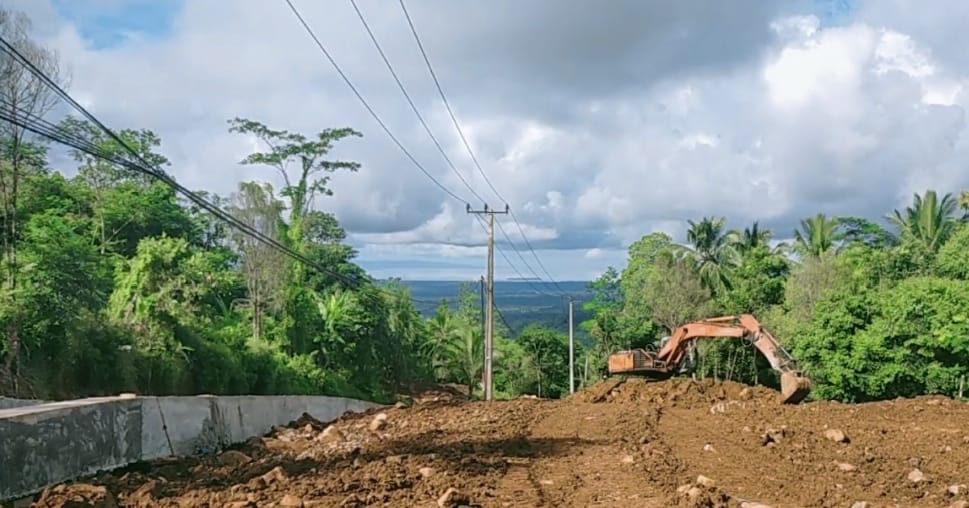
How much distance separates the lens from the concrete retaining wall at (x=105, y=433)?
8.16m

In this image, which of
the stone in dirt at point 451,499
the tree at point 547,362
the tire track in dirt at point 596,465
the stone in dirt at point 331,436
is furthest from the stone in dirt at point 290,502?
the tree at point 547,362

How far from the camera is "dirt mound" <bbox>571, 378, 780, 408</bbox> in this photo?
68.7 ft

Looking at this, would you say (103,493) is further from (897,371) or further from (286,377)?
(897,371)

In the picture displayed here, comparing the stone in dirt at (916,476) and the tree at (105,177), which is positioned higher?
the tree at (105,177)

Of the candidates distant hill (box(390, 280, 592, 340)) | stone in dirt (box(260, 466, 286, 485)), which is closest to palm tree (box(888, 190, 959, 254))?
distant hill (box(390, 280, 592, 340))

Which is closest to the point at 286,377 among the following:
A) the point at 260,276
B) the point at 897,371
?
the point at 260,276

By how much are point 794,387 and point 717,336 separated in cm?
309

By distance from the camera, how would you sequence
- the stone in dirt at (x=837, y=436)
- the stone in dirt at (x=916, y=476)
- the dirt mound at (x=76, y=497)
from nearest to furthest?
1. the dirt mound at (x=76, y=497)
2. the stone in dirt at (x=916, y=476)
3. the stone in dirt at (x=837, y=436)

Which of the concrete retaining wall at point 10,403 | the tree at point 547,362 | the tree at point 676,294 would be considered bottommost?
the tree at point 547,362

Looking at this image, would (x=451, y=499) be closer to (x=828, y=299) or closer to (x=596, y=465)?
(x=596, y=465)

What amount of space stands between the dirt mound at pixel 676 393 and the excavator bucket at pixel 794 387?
45 cm

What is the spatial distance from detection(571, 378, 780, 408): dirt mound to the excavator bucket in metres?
0.45

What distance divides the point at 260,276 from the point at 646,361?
63.4 feet

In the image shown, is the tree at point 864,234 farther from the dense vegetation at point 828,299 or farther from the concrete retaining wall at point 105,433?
the concrete retaining wall at point 105,433
